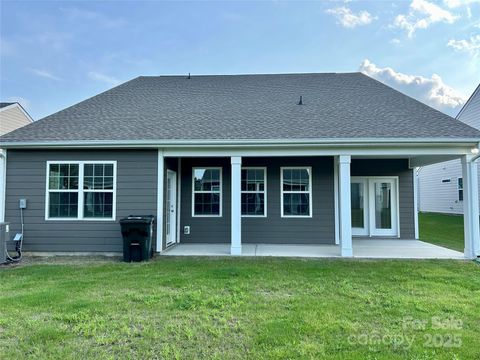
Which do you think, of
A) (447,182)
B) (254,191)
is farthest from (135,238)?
(447,182)

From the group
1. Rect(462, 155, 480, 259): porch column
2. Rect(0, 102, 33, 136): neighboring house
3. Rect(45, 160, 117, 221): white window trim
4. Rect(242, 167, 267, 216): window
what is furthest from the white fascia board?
Rect(462, 155, 480, 259): porch column

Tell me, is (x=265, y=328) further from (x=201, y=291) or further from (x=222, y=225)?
(x=222, y=225)

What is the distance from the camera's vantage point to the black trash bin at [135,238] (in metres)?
6.96

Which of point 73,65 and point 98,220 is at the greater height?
point 73,65

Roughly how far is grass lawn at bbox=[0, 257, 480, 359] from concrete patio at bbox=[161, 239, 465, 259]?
1160mm

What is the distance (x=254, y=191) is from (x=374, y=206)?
4.20 meters

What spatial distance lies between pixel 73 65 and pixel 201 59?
6.75 m

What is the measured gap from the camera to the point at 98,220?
7719 millimetres

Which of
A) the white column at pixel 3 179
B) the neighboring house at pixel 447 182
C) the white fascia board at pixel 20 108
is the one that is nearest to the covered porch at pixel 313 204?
the white column at pixel 3 179

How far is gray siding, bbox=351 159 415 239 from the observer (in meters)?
10.1

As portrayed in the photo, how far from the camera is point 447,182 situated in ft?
69.9

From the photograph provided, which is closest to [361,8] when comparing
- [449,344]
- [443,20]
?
[443,20]

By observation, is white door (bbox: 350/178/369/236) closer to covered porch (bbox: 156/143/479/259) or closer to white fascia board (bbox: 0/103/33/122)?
covered porch (bbox: 156/143/479/259)

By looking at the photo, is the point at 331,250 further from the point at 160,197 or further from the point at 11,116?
the point at 11,116
